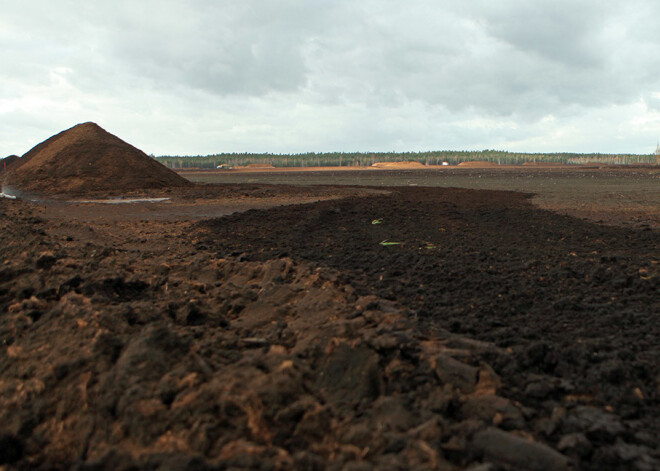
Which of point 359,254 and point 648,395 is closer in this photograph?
point 648,395

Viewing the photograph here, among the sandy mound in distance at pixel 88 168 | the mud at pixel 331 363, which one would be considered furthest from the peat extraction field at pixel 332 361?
the sandy mound in distance at pixel 88 168

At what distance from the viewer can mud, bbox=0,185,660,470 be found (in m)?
2.45

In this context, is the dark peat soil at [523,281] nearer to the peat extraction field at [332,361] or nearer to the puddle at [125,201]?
the peat extraction field at [332,361]

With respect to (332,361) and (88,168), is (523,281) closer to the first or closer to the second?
(332,361)

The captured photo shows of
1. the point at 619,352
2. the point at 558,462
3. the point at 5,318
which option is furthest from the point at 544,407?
the point at 5,318

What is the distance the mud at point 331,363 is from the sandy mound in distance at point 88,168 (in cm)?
2018

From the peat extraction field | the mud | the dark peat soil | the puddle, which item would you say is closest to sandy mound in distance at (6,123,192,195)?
the puddle

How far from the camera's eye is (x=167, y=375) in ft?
9.54

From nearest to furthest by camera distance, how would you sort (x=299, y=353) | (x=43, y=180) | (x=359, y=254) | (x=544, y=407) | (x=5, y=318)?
(x=544, y=407), (x=299, y=353), (x=5, y=318), (x=359, y=254), (x=43, y=180)

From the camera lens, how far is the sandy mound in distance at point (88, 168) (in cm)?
2568

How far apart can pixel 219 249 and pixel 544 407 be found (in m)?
6.31

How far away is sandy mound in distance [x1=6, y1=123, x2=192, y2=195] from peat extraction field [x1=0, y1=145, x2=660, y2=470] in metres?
20.0

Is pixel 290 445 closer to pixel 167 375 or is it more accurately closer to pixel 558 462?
pixel 167 375

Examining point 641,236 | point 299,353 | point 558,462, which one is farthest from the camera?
point 641,236
